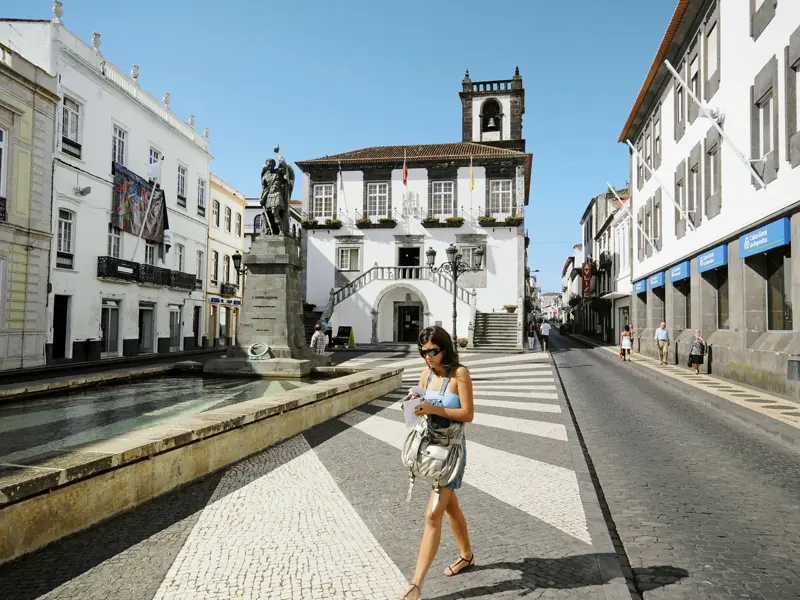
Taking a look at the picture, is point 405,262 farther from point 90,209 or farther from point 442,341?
point 442,341

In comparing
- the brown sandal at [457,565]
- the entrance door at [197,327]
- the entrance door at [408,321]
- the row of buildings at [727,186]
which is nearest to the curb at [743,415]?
the row of buildings at [727,186]

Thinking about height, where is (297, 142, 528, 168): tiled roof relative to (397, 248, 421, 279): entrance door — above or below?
above

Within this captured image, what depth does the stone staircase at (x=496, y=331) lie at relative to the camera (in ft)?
95.3

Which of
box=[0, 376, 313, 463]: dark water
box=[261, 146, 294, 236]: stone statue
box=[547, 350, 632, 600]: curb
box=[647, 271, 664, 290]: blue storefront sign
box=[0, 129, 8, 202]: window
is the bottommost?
box=[547, 350, 632, 600]: curb

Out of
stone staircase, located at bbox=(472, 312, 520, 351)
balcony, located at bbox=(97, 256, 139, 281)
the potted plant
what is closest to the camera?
balcony, located at bbox=(97, 256, 139, 281)

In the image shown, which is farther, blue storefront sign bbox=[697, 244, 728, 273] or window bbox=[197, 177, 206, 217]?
window bbox=[197, 177, 206, 217]

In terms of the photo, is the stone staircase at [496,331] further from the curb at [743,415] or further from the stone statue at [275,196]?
the stone statue at [275,196]

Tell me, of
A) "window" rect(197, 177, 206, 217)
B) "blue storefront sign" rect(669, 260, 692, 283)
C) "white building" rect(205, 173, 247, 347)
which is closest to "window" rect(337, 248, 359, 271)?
"white building" rect(205, 173, 247, 347)

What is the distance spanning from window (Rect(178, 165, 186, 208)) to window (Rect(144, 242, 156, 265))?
→ 389 centimetres

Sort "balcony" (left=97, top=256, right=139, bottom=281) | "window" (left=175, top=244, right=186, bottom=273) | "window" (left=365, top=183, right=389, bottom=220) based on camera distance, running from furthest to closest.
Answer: "window" (left=365, top=183, right=389, bottom=220) < "window" (left=175, top=244, right=186, bottom=273) < "balcony" (left=97, top=256, right=139, bottom=281)

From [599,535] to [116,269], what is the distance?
24.7 metres

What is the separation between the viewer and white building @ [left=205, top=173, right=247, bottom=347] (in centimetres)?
3528

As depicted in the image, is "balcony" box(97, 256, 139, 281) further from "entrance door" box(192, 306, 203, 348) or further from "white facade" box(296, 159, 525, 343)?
"white facade" box(296, 159, 525, 343)

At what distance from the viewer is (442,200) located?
1391 inches
